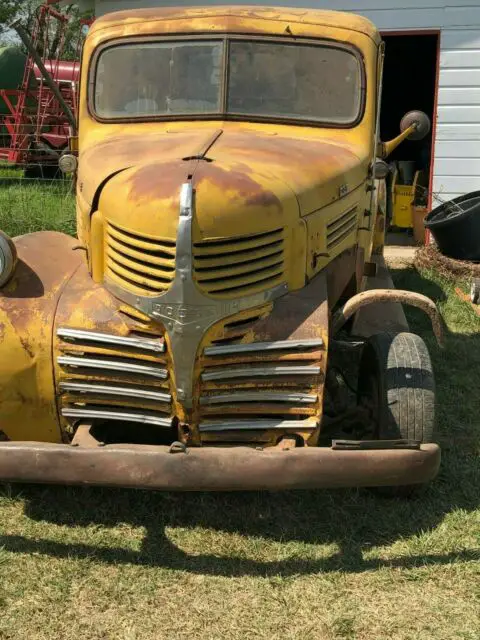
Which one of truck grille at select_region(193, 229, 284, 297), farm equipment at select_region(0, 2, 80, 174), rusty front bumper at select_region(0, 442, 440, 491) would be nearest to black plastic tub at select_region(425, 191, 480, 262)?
truck grille at select_region(193, 229, 284, 297)

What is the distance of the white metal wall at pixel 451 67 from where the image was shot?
29.6 feet

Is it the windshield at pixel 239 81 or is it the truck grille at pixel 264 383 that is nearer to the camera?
the truck grille at pixel 264 383

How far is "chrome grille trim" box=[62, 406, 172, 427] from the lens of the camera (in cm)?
312

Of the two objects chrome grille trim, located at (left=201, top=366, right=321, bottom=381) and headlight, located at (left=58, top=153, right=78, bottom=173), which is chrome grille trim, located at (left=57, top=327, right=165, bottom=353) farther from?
headlight, located at (left=58, top=153, right=78, bottom=173)

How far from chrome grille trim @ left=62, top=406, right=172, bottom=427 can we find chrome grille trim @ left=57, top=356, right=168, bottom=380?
0.20 m

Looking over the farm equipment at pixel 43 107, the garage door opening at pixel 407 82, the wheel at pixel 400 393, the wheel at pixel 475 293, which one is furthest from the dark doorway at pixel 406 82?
the wheel at pixel 400 393

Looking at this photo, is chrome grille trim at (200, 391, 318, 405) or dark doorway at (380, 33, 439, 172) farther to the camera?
dark doorway at (380, 33, 439, 172)

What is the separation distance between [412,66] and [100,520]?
1317 centimetres

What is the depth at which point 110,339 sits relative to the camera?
10.0 feet

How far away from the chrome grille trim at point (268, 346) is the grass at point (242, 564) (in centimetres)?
90

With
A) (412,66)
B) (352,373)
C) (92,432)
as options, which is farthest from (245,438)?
(412,66)

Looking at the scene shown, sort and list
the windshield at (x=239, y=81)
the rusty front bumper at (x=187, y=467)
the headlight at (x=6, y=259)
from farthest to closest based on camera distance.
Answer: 1. the windshield at (x=239, y=81)
2. the headlight at (x=6, y=259)
3. the rusty front bumper at (x=187, y=467)

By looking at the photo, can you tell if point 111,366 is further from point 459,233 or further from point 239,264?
point 459,233

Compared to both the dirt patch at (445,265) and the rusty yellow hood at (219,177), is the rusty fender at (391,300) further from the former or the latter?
the dirt patch at (445,265)
